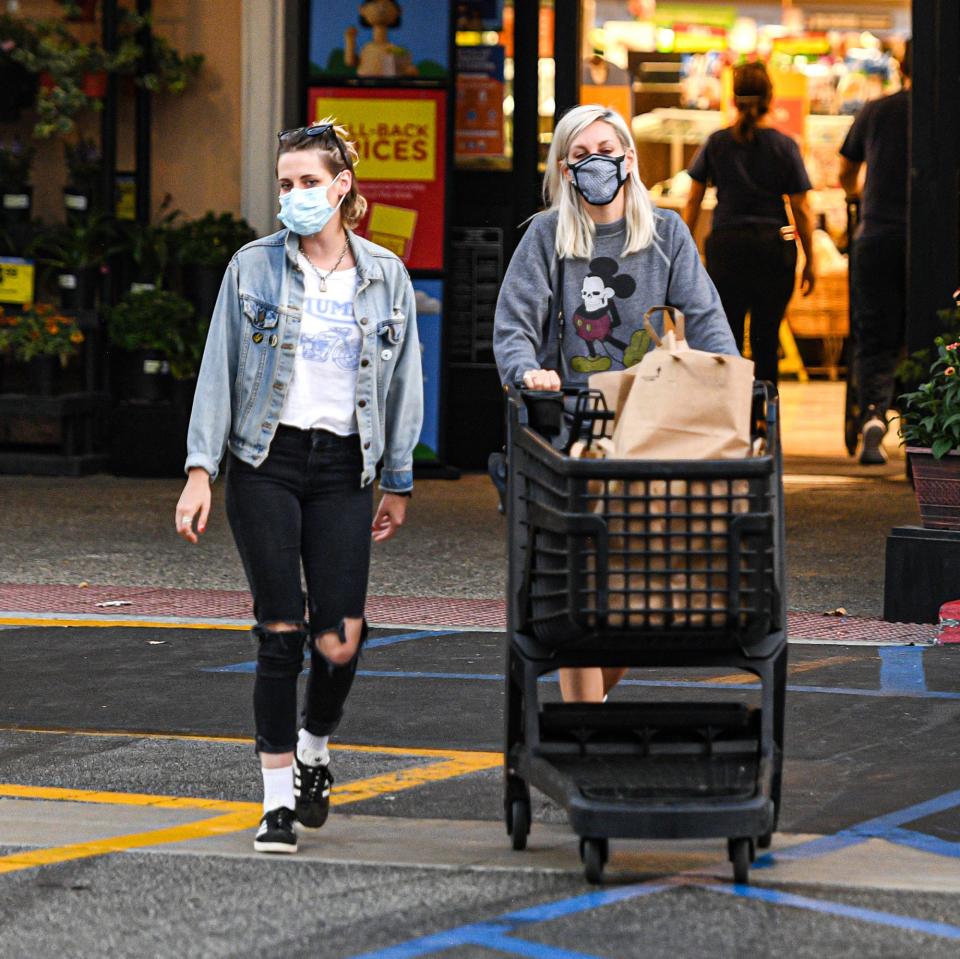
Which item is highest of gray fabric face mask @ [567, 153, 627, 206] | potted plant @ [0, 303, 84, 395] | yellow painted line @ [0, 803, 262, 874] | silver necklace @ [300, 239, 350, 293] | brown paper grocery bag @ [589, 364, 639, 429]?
gray fabric face mask @ [567, 153, 627, 206]

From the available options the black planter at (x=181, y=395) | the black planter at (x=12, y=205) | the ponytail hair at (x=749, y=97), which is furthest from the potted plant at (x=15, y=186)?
the ponytail hair at (x=749, y=97)

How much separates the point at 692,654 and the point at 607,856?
47 cm

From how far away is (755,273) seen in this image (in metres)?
12.2

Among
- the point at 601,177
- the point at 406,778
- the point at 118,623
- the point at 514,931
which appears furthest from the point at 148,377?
the point at 514,931

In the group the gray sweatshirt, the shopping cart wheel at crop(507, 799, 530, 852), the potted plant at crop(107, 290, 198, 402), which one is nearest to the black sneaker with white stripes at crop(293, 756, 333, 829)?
the shopping cart wheel at crop(507, 799, 530, 852)

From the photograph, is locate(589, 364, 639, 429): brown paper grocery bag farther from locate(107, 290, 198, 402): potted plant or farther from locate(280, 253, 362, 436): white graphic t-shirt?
locate(107, 290, 198, 402): potted plant

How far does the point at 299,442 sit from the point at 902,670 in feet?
9.51

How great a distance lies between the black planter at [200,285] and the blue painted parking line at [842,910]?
822 centimetres

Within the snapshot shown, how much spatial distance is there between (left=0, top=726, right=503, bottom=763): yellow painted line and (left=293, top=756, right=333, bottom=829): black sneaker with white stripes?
0.84 m

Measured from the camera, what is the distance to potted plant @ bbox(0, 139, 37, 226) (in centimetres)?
1240

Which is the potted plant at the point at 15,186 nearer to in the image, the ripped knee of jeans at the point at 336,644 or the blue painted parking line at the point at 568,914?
the ripped knee of jeans at the point at 336,644

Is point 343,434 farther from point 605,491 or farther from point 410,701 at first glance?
point 410,701

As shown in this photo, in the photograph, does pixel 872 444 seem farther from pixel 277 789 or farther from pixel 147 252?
pixel 277 789

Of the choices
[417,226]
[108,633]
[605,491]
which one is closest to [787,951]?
[605,491]
